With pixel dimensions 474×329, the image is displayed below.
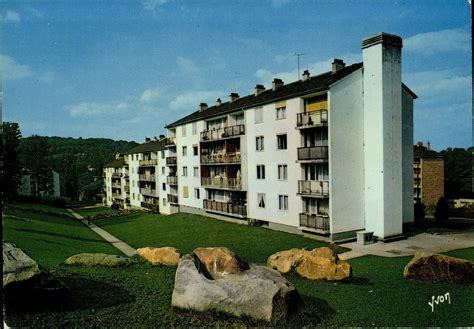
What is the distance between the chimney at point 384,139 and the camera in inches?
592

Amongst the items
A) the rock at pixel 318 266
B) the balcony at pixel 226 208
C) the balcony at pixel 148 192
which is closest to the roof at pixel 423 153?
the rock at pixel 318 266

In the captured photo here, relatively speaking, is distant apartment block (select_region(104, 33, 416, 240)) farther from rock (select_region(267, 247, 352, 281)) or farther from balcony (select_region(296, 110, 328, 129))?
rock (select_region(267, 247, 352, 281))

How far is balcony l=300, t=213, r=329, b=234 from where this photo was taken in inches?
612

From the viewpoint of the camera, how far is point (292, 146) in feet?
59.4

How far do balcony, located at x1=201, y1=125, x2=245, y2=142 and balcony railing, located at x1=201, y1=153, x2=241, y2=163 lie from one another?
4.21ft

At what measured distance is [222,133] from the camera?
20109 millimetres

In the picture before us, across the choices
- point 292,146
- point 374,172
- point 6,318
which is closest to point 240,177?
point 292,146

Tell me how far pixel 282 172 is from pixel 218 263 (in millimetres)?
11436

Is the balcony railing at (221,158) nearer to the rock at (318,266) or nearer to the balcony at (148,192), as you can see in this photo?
the rock at (318,266)

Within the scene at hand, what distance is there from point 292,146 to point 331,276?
9.68 m

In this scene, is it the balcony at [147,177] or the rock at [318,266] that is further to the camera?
the balcony at [147,177]

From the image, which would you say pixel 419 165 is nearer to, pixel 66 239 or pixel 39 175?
pixel 66 239

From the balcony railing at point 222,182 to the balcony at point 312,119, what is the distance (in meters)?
5.42

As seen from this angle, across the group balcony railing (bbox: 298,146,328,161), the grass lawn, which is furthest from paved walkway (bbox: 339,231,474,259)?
balcony railing (bbox: 298,146,328,161)
